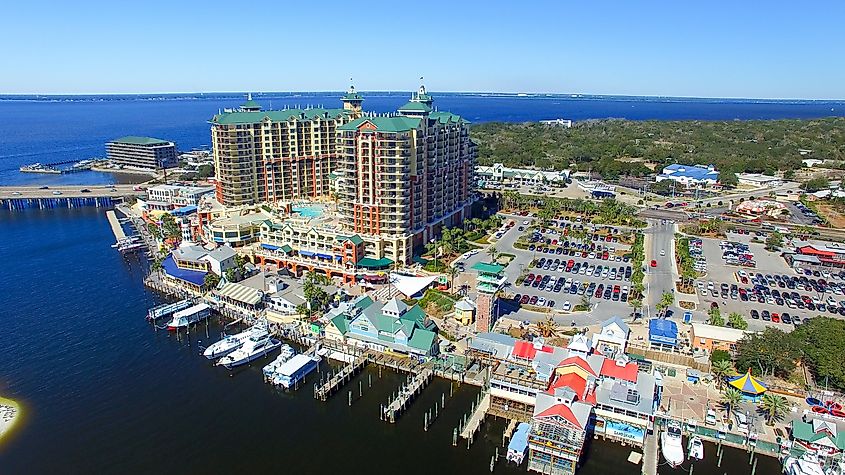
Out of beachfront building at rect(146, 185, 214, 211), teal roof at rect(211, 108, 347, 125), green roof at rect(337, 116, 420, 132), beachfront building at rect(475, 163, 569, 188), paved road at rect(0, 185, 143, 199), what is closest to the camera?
green roof at rect(337, 116, 420, 132)

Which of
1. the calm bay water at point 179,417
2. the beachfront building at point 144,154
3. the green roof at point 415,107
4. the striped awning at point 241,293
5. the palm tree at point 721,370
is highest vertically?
the green roof at point 415,107

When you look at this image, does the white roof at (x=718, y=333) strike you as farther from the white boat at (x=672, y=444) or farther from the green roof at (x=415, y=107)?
the green roof at (x=415, y=107)

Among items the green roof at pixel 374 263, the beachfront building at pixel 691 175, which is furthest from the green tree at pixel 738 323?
the beachfront building at pixel 691 175

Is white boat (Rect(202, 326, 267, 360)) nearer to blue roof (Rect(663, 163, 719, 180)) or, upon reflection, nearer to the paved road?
the paved road

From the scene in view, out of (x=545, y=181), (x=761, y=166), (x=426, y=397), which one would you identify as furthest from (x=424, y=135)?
(x=761, y=166)

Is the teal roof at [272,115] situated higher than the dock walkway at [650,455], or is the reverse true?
the teal roof at [272,115]

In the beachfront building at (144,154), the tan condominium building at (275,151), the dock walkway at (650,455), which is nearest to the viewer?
the dock walkway at (650,455)

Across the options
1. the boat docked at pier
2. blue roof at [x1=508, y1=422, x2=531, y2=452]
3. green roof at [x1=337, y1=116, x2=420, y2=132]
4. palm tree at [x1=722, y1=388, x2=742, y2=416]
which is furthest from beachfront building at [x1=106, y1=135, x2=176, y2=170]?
palm tree at [x1=722, y1=388, x2=742, y2=416]
